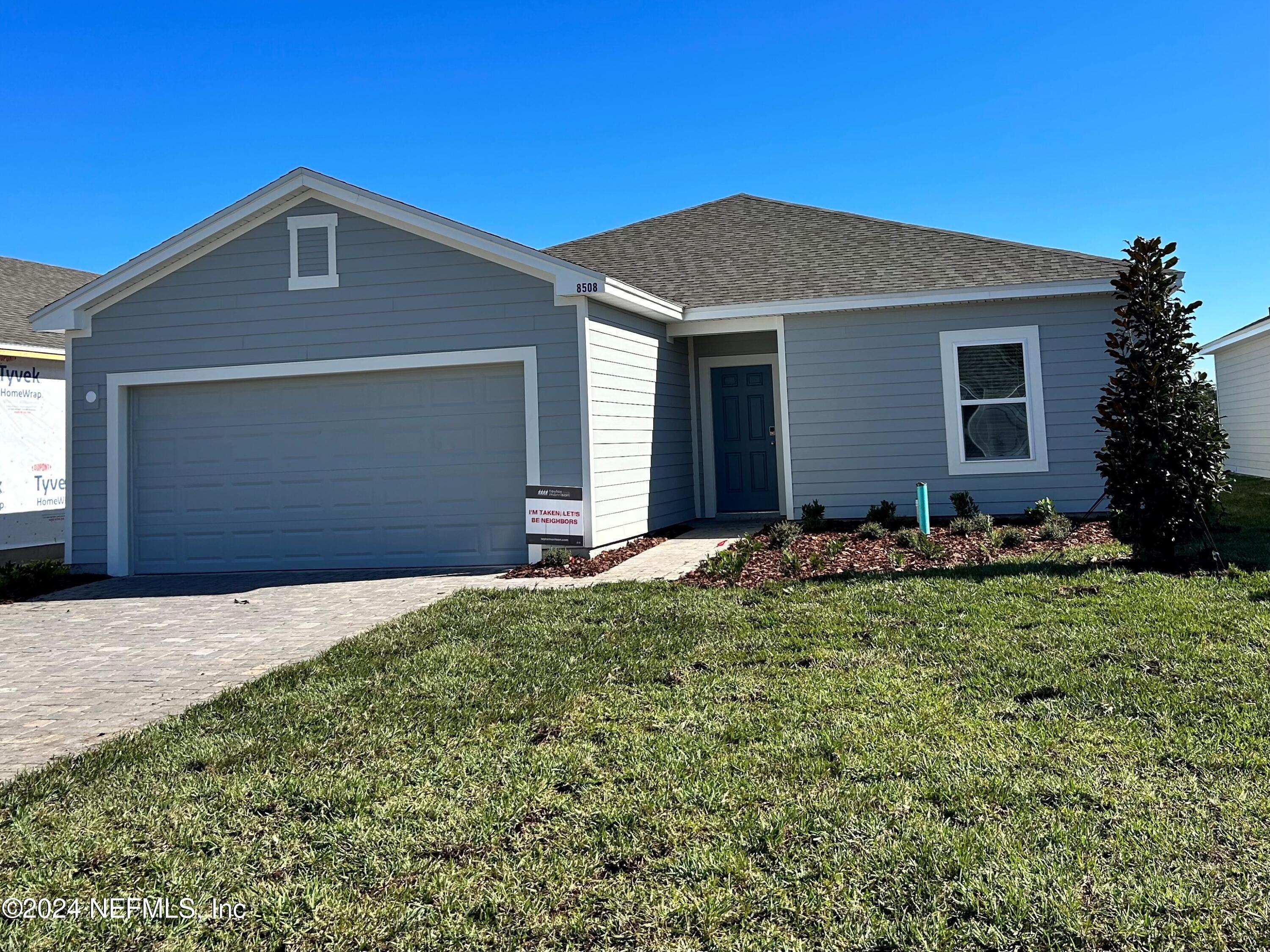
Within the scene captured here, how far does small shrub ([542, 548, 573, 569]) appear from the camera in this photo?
9453 millimetres

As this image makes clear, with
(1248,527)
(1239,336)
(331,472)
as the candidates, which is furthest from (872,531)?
(1239,336)

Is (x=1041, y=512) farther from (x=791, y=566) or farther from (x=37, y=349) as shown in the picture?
(x=37, y=349)

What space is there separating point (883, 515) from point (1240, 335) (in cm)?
1268

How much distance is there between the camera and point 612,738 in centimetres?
412

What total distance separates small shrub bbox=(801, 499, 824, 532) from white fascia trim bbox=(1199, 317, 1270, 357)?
9578 millimetres

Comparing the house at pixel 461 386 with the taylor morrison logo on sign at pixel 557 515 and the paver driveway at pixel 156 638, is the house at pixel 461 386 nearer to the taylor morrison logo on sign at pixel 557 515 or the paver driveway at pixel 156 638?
the taylor morrison logo on sign at pixel 557 515

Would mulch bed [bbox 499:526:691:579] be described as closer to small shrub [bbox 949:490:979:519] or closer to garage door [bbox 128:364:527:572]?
garage door [bbox 128:364:527:572]

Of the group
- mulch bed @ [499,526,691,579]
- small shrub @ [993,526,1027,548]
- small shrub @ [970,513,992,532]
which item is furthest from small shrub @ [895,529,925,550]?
mulch bed @ [499,526,691,579]

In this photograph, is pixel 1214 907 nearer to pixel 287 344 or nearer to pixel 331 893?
pixel 331 893

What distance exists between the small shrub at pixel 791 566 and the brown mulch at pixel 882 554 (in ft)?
0.14

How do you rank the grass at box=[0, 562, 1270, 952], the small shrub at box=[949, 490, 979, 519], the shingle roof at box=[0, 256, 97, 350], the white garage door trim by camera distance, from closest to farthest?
the grass at box=[0, 562, 1270, 952] < the white garage door trim < the small shrub at box=[949, 490, 979, 519] < the shingle roof at box=[0, 256, 97, 350]

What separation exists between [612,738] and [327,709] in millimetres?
1652

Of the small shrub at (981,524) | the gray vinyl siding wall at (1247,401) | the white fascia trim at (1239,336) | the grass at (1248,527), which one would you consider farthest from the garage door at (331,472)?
the gray vinyl siding wall at (1247,401)

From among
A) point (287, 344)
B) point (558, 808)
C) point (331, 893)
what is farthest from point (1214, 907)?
Answer: point (287, 344)
